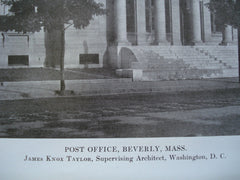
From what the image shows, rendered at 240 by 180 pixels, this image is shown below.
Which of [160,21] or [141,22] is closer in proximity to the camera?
[160,21]

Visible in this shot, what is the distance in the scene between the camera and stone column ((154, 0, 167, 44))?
61.0 feet

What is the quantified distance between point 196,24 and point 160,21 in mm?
2734

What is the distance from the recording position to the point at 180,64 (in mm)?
14453

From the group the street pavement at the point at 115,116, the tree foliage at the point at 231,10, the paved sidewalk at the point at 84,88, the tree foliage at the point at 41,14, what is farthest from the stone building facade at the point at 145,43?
the street pavement at the point at 115,116

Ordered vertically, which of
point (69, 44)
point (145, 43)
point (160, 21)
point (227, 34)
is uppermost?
point (160, 21)

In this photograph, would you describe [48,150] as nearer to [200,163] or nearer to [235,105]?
[200,163]


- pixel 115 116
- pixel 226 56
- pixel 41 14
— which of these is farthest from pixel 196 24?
pixel 115 116

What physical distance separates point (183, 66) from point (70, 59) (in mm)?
5712

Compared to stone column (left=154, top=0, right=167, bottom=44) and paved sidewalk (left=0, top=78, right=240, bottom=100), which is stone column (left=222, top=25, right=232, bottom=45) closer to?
paved sidewalk (left=0, top=78, right=240, bottom=100)

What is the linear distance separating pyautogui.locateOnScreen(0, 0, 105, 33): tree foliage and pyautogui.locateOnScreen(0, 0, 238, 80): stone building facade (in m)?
2.04

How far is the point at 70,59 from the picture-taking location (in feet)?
43.4

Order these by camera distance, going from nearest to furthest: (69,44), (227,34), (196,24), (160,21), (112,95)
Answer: (112,95), (69,44), (227,34), (160,21), (196,24)

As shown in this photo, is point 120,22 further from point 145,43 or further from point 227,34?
point 227,34

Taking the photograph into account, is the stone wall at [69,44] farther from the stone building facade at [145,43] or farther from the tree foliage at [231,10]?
the tree foliage at [231,10]
